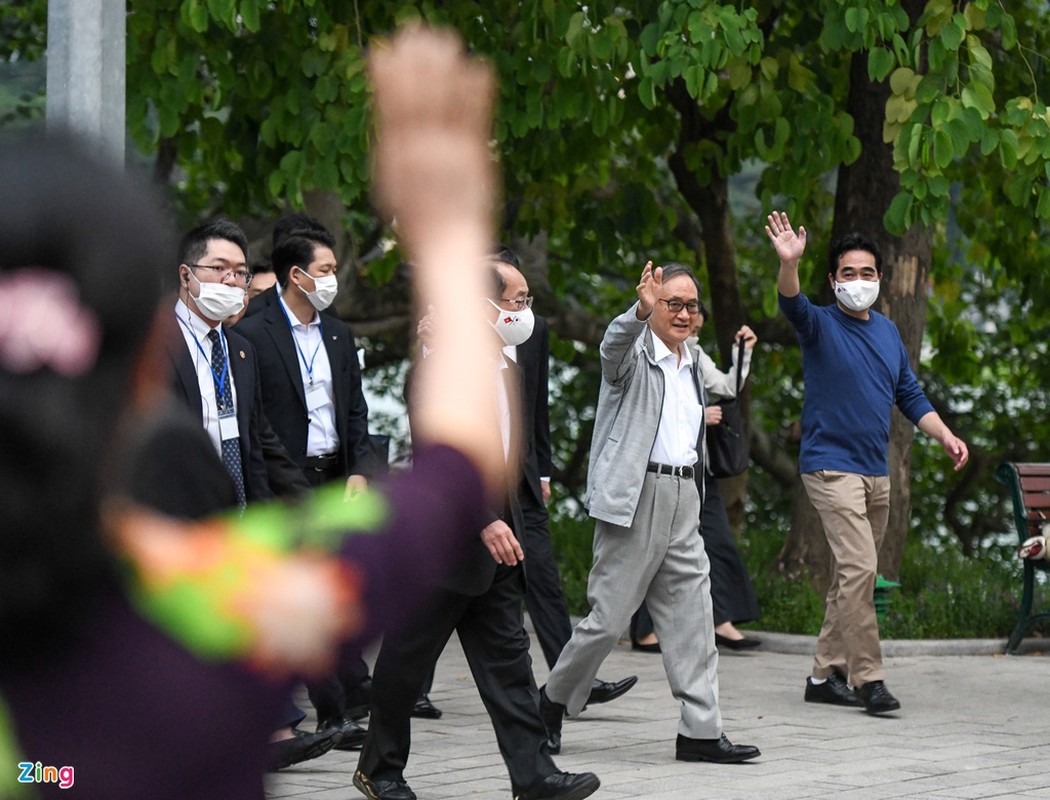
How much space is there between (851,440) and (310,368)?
249 centimetres

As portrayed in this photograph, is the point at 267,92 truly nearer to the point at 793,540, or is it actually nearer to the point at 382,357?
the point at 793,540

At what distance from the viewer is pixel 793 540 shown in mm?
12070

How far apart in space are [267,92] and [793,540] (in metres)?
4.39

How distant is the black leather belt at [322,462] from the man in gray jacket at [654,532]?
1098mm

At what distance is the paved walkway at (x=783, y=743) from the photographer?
21.5 ft

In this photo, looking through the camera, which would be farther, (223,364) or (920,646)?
(920,646)

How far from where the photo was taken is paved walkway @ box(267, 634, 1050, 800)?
6.54m

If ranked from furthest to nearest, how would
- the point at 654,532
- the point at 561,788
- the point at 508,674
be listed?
the point at 654,532
the point at 508,674
the point at 561,788

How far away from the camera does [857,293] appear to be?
8500 mm

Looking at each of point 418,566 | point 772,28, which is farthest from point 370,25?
point 418,566

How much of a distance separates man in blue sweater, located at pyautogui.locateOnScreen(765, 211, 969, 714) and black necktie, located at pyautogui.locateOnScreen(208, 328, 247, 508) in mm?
2649

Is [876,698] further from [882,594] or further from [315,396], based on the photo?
[315,396]

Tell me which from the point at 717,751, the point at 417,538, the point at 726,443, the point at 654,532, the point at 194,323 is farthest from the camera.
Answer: the point at 726,443

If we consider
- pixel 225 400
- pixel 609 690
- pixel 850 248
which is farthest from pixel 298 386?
pixel 850 248
